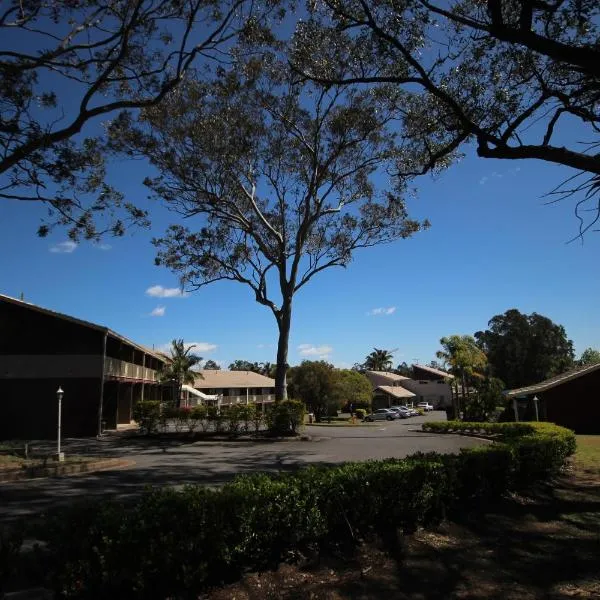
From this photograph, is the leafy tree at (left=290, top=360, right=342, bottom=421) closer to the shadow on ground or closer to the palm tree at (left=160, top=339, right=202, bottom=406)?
the palm tree at (left=160, top=339, right=202, bottom=406)

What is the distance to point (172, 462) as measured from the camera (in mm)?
17500

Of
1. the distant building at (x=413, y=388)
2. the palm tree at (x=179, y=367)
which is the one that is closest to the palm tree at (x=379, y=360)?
the distant building at (x=413, y=388)

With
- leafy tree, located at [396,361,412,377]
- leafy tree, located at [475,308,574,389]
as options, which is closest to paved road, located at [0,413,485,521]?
leafy tree, located at [475,308,574,389]

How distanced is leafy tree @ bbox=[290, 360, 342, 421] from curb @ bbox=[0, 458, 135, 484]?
1423 inches

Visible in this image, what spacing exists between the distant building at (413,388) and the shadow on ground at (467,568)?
2793 inches

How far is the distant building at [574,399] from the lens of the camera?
3291cm

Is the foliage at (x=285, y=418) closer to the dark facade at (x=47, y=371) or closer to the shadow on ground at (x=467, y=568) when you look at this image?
the dark facade at (x=47, y=371)

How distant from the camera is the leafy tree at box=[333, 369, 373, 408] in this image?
53.3m

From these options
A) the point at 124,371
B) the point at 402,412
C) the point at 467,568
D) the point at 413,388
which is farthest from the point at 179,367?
the point at 413,388

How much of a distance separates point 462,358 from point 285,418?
72.2 ft

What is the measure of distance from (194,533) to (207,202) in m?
21.6

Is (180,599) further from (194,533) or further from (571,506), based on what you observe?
(571,506)

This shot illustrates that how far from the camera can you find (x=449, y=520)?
8086 millimetres

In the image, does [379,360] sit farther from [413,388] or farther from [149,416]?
[149,416]
